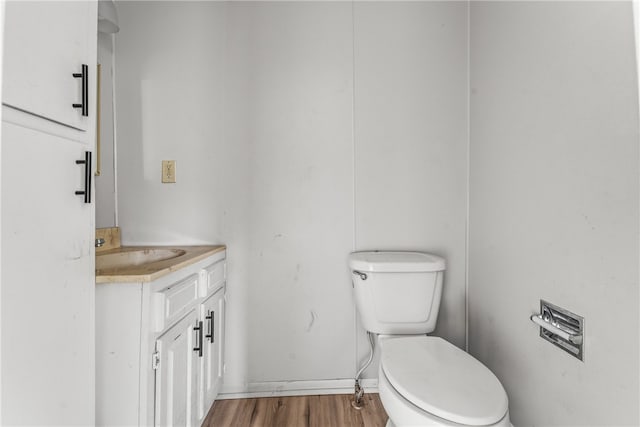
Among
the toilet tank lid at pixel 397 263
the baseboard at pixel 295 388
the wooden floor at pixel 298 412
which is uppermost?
the toilet tank lid at pixel 397 263

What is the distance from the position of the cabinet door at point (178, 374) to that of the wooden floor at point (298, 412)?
0.31 meters

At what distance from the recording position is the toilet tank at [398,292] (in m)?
1.36

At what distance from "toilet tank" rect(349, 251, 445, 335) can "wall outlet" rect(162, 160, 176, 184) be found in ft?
3.23

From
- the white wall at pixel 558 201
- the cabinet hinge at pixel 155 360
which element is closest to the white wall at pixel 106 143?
the cabinet hinge at pixel 155 360

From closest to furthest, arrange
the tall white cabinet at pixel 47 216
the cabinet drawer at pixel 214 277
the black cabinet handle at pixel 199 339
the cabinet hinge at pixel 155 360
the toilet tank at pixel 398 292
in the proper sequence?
the tall white cabinet at pixel 47 216, the cabinet hinge at pixel 155 360, the black cabinet handle at pixel 199 339, the cabinet drawer at pixel 214 277, the toilet tank at pixel 398 292

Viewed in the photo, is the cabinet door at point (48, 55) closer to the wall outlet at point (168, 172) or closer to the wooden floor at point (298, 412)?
the wall outlet at point (168, 172)

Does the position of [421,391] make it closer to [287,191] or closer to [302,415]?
[302,415]

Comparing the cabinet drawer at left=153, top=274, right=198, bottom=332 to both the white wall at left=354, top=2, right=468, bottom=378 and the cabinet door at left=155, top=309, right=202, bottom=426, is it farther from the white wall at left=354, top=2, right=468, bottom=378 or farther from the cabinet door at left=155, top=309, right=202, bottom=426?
the white wall at left=354, top=2, right=468, bottom=378

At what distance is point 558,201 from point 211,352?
4.72ft

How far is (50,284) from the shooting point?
652 mm

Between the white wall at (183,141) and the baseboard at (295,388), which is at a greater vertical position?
the white wall at (183,141)

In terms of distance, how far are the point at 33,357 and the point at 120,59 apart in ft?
4.74

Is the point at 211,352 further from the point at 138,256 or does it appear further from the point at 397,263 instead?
the point at 397,263

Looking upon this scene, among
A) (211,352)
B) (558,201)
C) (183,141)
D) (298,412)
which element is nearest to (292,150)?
(183,141)
